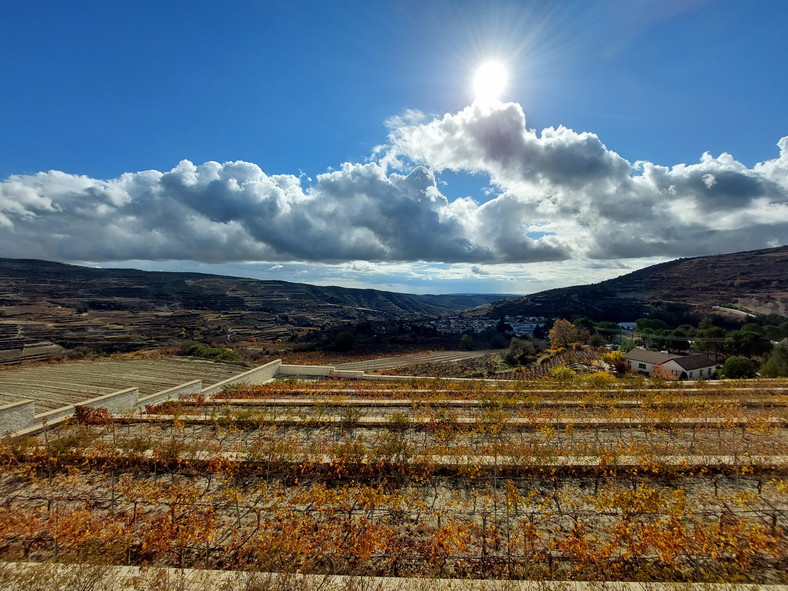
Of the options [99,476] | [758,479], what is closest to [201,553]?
[99,476]

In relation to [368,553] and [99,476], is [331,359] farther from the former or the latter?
[368,553]

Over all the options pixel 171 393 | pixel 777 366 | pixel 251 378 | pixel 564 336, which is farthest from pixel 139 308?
pixel 777 366

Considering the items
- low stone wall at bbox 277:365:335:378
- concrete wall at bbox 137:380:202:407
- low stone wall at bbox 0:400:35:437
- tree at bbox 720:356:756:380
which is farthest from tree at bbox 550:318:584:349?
low stone wall at bbox 0:400:35:437

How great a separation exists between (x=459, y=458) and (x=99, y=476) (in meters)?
→ 7.96

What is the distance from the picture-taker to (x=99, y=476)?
298 inches

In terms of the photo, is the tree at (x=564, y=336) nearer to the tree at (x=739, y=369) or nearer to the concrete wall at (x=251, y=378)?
the tree at (x=739, y=369)

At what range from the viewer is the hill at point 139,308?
212ft

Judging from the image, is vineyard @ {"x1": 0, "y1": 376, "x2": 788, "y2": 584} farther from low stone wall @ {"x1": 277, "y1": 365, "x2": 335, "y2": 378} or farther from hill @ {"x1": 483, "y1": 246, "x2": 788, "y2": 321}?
hill @ {"x1": 483, "y1": 246, "x2": 788, "y2": 321}

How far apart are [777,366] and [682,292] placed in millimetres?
104219

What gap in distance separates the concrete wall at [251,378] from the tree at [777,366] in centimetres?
3696

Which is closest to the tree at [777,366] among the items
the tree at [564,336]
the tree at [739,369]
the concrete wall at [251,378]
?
the tree at [739,369]

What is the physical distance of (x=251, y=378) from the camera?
20797 mm

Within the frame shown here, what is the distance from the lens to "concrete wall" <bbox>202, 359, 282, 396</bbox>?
59.3 ft

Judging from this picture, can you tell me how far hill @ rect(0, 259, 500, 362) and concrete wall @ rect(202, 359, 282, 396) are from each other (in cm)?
4420
